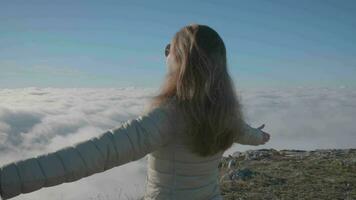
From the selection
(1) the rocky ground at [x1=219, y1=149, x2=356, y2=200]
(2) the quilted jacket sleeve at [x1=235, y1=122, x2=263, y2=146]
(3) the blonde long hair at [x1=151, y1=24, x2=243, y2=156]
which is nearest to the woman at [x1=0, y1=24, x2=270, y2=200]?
(3) the blonde long hair at [x1=151, y1=24, x2=243, y2=156]

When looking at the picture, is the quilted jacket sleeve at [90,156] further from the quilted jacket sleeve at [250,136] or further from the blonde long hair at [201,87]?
the quilted jacket sleeve at [250,136]

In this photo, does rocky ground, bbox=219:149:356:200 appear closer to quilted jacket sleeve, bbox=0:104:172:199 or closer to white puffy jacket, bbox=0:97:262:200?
white puffy jacket, bbox=0:97:262:200

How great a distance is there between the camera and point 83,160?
100 inches

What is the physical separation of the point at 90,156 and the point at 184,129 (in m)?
0.70

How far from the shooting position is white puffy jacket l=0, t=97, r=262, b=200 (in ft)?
7.81

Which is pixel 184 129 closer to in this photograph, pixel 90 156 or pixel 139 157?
pixel 139 157

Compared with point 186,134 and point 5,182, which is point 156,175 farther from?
point 5,182

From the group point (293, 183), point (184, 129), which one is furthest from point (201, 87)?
point (293, 183)

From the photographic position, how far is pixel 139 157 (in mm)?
2824

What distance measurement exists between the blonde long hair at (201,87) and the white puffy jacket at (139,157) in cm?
9

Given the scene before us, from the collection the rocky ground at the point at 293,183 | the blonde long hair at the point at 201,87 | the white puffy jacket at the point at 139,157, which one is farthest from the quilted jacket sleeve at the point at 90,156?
the rocky ground at the point at 293,183

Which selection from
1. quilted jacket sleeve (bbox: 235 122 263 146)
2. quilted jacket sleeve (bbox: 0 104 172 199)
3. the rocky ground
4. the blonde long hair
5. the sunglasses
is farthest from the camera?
the rocky ground

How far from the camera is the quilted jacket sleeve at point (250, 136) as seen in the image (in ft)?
12.0

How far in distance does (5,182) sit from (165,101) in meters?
1.10
